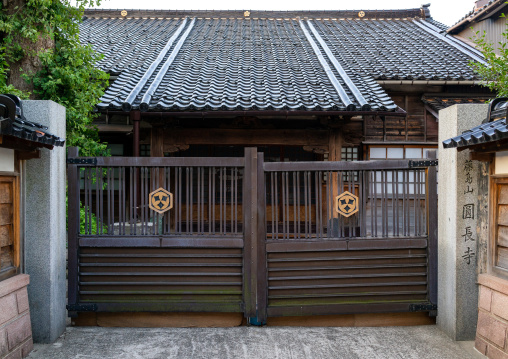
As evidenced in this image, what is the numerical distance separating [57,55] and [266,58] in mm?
6062

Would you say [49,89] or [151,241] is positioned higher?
[49,89]

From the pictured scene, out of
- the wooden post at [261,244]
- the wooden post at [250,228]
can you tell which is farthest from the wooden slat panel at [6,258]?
the wooden post at [261,244]

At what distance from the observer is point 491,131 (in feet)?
13.1

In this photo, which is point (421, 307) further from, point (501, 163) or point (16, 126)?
point (16, 126)

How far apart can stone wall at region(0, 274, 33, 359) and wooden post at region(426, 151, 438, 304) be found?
509 centimetres

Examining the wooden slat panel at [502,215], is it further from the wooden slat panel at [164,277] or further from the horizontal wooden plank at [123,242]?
the horizontal wooden plank at [123,242]

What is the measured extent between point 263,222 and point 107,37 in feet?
35.9

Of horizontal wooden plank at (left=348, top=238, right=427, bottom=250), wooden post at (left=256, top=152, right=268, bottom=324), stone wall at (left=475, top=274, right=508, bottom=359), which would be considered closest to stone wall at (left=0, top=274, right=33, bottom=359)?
wooden post at (left=256, top=152, right=268, bottom=324)

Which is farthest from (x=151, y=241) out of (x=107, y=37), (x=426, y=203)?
(x=107, y=37)

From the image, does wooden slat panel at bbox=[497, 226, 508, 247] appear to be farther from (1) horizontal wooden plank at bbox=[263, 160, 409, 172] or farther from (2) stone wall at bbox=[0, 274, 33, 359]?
(2) stone wall at bbox=[0, 274, 33, 359]

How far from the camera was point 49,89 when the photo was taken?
21.0ft

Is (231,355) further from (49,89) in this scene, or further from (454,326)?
(49,89)

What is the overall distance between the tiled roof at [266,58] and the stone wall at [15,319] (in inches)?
166

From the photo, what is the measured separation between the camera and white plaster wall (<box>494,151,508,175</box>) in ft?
14.8
